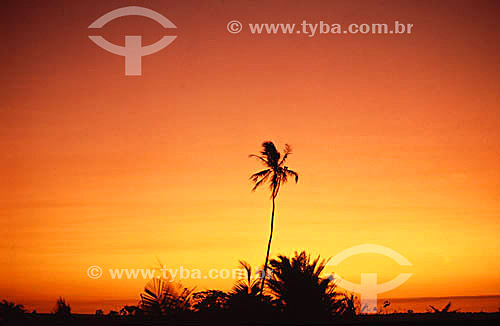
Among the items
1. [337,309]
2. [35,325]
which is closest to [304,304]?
[337,309]

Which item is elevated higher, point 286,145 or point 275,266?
point 286,145

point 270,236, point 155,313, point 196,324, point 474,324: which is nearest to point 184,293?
point 155,313

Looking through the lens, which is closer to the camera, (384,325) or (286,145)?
(384,325)

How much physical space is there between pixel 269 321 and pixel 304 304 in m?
2.58

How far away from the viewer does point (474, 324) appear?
9484mm

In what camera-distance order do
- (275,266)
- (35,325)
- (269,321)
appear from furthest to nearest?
(275,266), (269,321), (35,325)

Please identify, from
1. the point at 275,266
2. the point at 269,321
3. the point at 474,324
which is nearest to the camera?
the point at 474,324

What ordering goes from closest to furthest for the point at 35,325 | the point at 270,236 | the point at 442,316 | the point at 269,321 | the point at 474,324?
the point at 474,324 → the point at 35,325 → the point at 269,321 → the point at 442,316 → the point at 270,236

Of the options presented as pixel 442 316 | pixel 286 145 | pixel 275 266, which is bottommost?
pixel 442 316

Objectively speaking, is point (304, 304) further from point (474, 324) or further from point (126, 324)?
point (474, 324)

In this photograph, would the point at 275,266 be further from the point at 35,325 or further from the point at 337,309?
the point at 35,325

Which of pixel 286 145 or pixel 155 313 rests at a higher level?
pixel 286 145

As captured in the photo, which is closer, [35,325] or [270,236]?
[35,325]

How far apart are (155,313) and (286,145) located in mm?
28825
